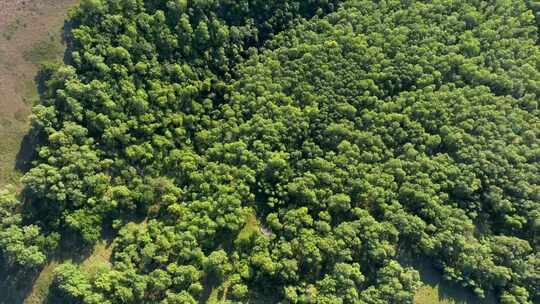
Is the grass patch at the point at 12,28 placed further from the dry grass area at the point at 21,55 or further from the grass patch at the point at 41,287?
the grass patch at the point at 41,287

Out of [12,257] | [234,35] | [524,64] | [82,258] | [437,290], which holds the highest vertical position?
[234,35]

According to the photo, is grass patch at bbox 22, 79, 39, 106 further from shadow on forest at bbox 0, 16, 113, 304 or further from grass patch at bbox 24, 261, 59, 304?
grass patch at bbox 24, 261, 59, 304

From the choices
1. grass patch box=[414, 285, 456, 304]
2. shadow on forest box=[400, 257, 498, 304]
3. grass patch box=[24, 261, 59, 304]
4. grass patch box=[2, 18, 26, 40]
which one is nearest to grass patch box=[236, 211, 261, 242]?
shadow on forest box=[400, 257, 498, 304]

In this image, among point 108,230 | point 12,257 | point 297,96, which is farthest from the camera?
point 297,96

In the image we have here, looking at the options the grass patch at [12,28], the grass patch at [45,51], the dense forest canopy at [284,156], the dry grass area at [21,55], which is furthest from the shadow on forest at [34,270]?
the grass patch at [12,28]

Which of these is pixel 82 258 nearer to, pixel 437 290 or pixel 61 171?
pixel 61 171

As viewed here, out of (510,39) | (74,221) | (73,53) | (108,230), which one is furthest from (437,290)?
(73,53)
